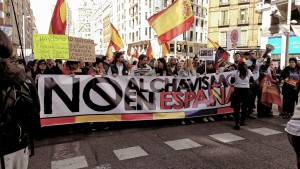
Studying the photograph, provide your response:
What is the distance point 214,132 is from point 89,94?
3064mm

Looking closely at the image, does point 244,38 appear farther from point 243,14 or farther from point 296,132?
point 296,132

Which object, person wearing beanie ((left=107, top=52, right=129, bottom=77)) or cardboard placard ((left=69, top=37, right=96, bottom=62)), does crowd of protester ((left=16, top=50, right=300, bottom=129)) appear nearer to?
person wearing beanie ((left=107, top=52, right=129, bottom=77))

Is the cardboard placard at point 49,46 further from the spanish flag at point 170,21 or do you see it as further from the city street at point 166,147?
the spanish flag at point 170,21

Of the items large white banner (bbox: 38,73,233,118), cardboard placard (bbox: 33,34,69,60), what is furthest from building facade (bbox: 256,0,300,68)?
cardboard placard (bbox: 33,34,69,60)

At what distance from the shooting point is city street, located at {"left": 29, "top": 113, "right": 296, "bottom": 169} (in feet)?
15.5

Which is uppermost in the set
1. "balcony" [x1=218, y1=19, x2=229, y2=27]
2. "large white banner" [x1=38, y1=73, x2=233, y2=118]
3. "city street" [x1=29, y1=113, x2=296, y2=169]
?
"balcony" [x1=218, y1=19, x2=229, y2=27]

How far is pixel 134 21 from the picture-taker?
70375 mm

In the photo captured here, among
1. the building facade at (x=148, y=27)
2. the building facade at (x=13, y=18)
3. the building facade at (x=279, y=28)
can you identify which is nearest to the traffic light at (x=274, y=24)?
the building facade at (x=279, y=28)

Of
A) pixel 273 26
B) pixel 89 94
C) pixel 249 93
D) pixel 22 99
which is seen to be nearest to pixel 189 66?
pixel 249 93

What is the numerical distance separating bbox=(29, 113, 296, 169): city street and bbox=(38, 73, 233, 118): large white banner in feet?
1.76

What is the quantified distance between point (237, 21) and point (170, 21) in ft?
124

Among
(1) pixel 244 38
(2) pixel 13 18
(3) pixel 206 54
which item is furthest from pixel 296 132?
(2) pixel 13 18

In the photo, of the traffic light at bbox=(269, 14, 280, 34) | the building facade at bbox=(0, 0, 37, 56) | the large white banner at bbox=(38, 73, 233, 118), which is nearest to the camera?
the large white banner at bbox=(38, 73, 233, 118)

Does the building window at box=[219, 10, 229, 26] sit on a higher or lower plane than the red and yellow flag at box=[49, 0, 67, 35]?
higher
